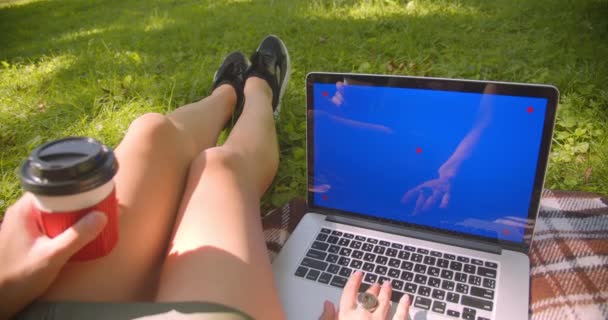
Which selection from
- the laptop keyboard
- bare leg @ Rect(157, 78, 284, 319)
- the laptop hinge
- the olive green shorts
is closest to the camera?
the olive green shorts

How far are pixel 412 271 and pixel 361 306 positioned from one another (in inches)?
8.4

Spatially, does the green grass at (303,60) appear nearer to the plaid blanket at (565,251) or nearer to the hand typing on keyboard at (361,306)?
the plaid blanket at (565,251)

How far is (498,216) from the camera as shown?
3.78 feet

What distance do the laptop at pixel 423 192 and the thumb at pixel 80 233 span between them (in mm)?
495

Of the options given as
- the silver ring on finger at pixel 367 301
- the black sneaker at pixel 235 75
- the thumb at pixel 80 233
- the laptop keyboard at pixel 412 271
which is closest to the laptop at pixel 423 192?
the laptop keyboard at pixel 412 271

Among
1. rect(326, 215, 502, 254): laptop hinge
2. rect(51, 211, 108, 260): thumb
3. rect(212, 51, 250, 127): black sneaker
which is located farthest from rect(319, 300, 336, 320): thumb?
rect(212, 51, 250, 127): black sneaker

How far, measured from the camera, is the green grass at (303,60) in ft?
6.37

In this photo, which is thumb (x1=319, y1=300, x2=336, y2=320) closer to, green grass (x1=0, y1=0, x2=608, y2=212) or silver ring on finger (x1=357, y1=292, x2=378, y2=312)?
silver ring on finger (x1=357, y1=292, x2=378, y2=312)

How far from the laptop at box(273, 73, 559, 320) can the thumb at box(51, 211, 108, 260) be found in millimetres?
495

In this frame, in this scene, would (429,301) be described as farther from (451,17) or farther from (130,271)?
(451,17)

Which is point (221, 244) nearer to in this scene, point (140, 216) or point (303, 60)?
point (140, 216)

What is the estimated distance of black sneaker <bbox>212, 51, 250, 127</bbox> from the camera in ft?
6.92

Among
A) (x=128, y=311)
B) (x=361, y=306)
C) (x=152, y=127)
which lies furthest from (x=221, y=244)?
(x=152, y=127)

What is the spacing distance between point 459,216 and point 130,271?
32.2 inches
